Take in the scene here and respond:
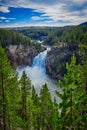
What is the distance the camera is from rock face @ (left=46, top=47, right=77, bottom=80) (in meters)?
101

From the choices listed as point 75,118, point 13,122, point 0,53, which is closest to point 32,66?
point 13,122

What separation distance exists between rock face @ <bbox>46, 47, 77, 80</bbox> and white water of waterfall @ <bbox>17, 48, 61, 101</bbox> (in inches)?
132

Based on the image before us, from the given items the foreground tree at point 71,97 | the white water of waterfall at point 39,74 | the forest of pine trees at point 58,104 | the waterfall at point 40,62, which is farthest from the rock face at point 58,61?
the foreground tree at point 71,97

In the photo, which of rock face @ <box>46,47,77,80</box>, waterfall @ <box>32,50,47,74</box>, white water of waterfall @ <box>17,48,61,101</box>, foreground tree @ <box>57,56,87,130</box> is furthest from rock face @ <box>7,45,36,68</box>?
foreground tree @ <box>57,56,87,130</box>

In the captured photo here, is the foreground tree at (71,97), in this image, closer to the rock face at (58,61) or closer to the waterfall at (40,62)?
the rock face at (58,61)

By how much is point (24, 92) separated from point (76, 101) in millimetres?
27498

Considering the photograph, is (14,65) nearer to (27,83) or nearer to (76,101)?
(27,83)

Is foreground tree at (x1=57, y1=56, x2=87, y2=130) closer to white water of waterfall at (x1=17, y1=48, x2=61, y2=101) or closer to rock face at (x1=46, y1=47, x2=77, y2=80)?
white water of waterfall at (x1=17, y1=48, x2=61, y2=101)

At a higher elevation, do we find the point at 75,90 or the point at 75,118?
the point at 75,90

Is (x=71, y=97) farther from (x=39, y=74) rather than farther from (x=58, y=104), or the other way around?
(x=39, y=74)

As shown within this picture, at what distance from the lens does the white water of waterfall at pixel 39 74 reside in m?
85.6

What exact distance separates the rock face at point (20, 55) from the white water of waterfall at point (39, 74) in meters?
3.88

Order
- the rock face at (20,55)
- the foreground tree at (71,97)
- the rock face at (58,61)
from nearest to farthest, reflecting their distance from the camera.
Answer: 1. the foreground tree at (71,97)
2. the rock face at (58,61)
3. the rock face at (20,55)

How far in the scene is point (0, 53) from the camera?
25734 millimetres
